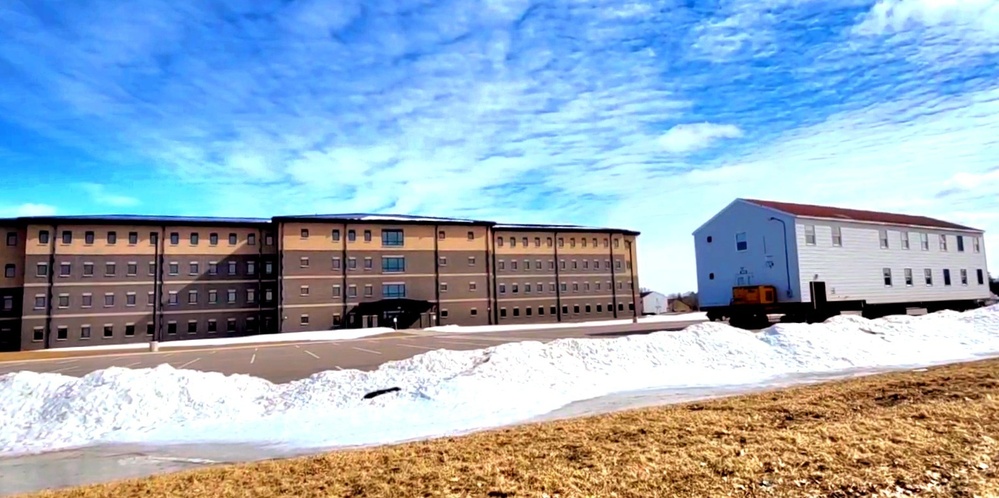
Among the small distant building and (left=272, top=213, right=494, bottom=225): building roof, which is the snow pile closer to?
(left=272, top=213, right=494, bottom=225): building roof

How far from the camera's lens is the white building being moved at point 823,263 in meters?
30.1

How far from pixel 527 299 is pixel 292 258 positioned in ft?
85.4

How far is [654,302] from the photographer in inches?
3991

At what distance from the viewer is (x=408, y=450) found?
7.94 metres

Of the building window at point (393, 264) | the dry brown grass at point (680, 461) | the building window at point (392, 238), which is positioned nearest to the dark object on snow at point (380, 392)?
the dry brown grass at point (680, 461)

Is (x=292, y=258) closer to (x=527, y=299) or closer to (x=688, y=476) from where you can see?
(x=527, y=299)

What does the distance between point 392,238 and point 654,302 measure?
5392 cm

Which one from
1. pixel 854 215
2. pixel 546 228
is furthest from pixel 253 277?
pixel 854 215

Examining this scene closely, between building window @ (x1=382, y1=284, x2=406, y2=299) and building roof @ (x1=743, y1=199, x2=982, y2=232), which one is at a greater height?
building roof @ (x1=743, y1=199, x2=982, y2=232)

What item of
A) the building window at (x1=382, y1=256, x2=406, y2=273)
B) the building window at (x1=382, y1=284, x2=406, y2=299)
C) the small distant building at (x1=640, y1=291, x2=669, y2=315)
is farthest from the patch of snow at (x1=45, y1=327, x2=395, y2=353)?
the small distant building at (x1=640, y1=291, x2=669, y2=315)

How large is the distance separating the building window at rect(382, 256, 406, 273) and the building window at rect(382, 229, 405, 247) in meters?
1.43

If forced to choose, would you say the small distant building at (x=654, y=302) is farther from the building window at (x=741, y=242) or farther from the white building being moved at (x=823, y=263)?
the building window at (x=741, y=242)

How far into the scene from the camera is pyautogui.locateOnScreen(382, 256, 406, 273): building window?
62219 millimetres

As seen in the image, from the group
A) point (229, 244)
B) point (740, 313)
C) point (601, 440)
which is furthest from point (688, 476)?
point (229, 244)
